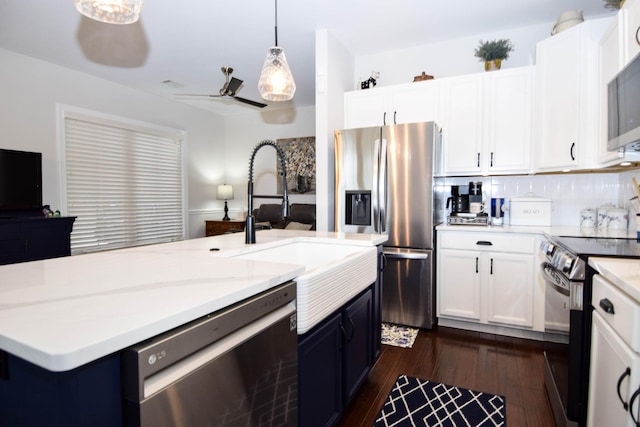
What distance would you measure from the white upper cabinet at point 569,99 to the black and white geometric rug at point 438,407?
187cm

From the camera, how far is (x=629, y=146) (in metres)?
1.80

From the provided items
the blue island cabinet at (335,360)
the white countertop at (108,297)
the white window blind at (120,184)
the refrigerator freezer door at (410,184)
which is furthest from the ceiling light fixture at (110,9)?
the white window blind at (120,184)

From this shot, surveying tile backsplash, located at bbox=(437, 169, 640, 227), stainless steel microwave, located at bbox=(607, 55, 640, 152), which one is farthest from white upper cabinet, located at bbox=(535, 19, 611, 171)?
stainless steel microwave, located at bbox=(607, 55, 640, 152)

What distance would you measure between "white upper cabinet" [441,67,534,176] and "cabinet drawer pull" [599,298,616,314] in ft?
6.50

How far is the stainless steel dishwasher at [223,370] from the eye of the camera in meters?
0.69

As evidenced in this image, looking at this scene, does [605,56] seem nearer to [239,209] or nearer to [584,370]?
[584,370]

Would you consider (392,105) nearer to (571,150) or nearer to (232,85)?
(571,150)

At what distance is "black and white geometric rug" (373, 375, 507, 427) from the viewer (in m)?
1.80

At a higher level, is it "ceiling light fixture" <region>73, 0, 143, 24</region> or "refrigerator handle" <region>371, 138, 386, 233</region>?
"ceiling light fixture" <region>73, 0, 143, 24</region>

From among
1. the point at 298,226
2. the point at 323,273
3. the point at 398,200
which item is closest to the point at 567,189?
the point at 398,200

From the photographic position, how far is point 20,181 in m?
3.42

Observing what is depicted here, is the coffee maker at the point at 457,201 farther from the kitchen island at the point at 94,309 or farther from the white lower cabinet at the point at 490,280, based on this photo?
the kitchen island at the point at 94,309

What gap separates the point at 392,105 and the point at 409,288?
1.77 m

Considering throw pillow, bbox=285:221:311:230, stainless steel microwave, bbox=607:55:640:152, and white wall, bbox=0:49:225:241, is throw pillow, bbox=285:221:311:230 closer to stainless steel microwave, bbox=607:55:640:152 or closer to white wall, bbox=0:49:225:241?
white wall, bbox=0:49:225:241
